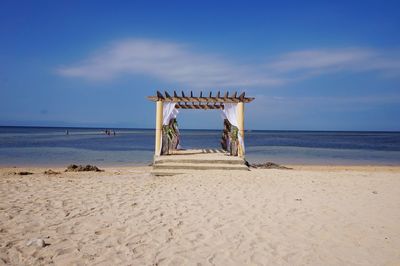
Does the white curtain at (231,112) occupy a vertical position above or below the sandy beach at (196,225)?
above

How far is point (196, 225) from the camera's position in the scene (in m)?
4.78

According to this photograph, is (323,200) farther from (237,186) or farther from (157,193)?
(157,193)

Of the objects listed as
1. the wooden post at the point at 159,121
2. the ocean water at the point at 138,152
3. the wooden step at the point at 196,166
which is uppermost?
the wooden post at the point at 159,121

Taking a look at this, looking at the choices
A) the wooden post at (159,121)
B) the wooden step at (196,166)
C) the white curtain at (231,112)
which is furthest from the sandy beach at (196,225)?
the white curtain at (231,112)

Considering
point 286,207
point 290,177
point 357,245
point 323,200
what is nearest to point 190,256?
point 357,245

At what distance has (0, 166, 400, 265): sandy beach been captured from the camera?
3.66m

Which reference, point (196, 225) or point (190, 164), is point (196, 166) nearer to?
point (190, 164)

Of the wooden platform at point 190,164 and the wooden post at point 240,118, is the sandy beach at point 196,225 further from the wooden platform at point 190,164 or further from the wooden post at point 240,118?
the wooden post at point 240,118

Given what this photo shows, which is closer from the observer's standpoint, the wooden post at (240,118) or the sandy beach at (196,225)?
the sandy beach at (196,225)

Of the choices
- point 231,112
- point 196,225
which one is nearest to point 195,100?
point 231,112

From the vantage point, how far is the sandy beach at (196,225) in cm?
366

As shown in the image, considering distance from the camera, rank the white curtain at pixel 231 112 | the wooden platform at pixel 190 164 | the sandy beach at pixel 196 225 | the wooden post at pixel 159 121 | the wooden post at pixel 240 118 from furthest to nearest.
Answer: the white curtain at pixel 231 112 < the wooden post at pixel 240 118 < the wooden post at pixel 159 121 < the wooden platform at pixel 190 164 < the sandy beach at pixel 196 225

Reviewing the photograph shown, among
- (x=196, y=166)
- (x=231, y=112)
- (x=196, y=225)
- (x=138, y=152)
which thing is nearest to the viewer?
(x=196, y=225)

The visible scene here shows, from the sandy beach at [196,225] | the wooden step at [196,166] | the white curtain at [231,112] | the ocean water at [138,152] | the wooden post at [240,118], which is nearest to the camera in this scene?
the sandy beach at [196,225]
